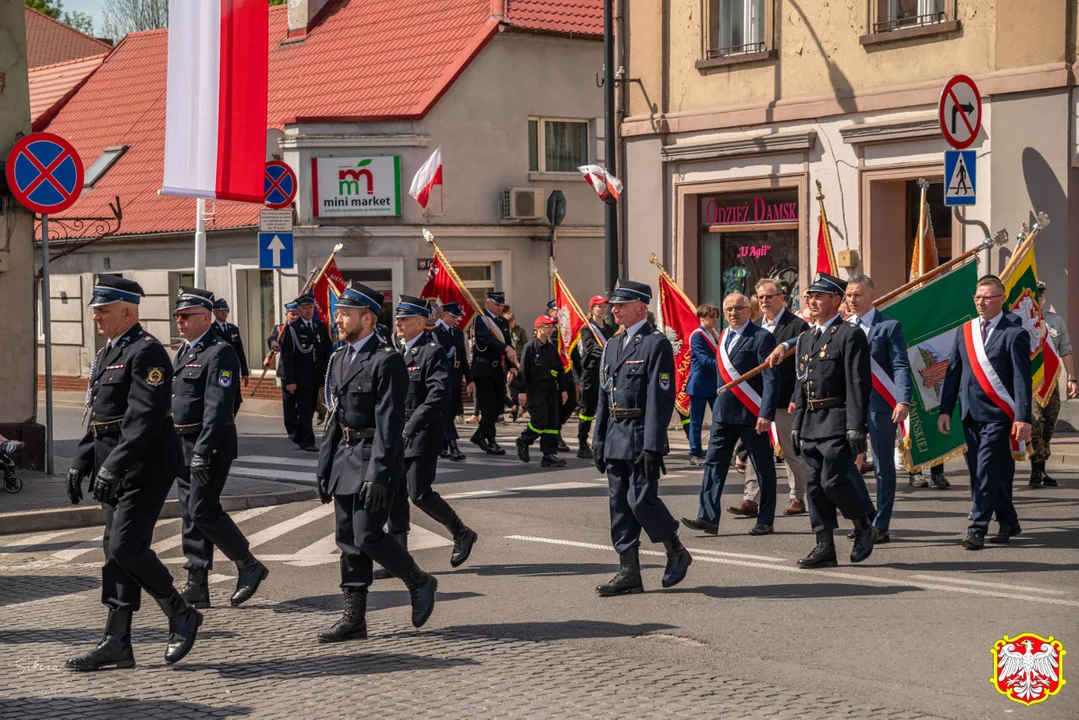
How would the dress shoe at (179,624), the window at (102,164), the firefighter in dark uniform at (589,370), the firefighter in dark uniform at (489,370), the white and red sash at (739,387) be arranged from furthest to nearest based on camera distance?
the window at (102,164), the firefighter in dark uniform at (489,370), the firefighter in dark uniform at (589,370), the white and red sash at (739,387), the dress shoe at (179,624)

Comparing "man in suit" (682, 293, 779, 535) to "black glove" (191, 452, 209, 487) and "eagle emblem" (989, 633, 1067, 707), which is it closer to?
"eagle emblem" (989, 633, 1067, 707)

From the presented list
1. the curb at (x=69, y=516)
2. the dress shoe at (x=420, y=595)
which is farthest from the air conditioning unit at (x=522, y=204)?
the dress shoe at (x=420, y=595)

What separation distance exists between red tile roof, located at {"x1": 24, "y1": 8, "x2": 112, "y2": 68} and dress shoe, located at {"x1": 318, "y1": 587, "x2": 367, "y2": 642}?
131ft

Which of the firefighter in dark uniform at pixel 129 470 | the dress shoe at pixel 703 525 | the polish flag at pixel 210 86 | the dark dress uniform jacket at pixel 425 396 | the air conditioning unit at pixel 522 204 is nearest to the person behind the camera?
the firefighter in dark uniform at pixel 129 470

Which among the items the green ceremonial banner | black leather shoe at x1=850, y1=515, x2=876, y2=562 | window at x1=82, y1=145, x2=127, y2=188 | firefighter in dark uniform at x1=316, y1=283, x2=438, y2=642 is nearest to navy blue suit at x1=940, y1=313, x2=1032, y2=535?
black leather shoe at x1=850, y1=515, x2=876, y2=562

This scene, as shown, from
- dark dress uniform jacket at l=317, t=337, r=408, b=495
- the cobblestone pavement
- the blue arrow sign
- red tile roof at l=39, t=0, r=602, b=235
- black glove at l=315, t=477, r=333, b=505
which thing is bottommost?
the cobblestone pavement

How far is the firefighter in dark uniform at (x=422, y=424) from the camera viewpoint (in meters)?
9.36

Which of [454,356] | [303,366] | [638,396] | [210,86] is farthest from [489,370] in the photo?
[638,396]

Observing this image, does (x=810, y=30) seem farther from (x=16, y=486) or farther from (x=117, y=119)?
(x=117, y=119)

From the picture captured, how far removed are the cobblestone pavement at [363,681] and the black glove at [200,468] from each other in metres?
0.80

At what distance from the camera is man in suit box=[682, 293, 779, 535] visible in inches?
423

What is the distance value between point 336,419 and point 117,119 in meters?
28.0

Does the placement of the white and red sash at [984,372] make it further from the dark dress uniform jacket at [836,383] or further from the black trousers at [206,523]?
the black trousers at [206,523]

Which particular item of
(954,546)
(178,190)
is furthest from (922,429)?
(178,190)
